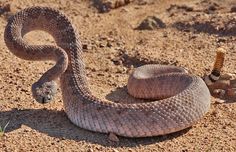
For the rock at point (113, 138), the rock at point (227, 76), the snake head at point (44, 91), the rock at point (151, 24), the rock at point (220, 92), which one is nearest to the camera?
the rock at point (113, 138)

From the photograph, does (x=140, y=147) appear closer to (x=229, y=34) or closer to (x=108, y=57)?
(x=108, y=57)

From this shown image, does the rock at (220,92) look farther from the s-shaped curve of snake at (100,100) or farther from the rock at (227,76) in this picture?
the s-shaped curve of snake at (100,100)

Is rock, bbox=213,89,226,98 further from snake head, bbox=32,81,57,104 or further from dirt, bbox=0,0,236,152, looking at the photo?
snake head, bbox=32,81,57,104

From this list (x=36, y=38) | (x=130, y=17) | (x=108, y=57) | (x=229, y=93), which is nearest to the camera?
(x=229, y=93)

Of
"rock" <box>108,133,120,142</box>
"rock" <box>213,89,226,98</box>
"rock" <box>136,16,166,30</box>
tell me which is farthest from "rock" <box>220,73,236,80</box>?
"rock" <box>136,16,166,30</box>

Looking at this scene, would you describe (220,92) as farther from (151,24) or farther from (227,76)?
(151,24)

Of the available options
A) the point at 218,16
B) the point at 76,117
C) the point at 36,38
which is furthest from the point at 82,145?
the point at 218,16

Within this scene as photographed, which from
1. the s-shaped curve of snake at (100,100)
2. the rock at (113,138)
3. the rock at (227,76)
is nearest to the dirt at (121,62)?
the rock at (113,138)
